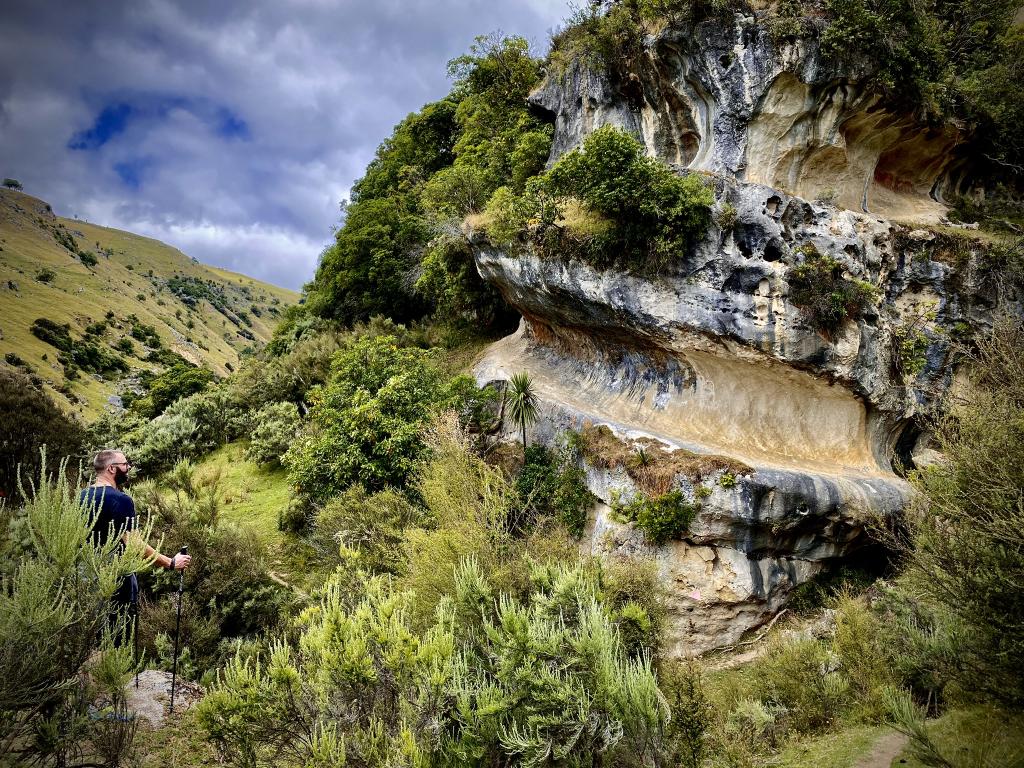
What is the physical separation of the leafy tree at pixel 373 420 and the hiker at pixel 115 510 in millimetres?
10942

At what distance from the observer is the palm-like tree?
1865 cm

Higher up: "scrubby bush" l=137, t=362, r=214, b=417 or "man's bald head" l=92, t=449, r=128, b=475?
"man's bald head" l=92, t=449, r=128, b=475

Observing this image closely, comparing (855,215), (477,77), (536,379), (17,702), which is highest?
(477,77)

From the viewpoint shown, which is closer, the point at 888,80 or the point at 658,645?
the point at 658,645

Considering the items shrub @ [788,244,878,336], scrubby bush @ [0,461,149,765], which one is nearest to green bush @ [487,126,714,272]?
shrub @ [788,244,878,336]

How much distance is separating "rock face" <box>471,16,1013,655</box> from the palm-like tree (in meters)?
0.56

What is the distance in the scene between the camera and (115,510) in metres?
5.93

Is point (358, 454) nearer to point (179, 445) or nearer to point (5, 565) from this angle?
point (5, 565)

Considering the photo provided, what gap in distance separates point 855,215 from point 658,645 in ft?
52.6

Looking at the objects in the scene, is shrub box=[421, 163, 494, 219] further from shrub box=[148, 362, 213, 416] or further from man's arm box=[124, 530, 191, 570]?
shrub box=[148, 362, 213, 416]

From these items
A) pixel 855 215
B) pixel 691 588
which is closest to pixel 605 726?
pixel 691 588

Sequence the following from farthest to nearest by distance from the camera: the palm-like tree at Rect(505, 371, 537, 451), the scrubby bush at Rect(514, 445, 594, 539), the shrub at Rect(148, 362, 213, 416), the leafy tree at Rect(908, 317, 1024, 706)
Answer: the shrub at Rect(148, 362, 213, 416) < the palm-like tree at Rect(505, 371, 537, 451) < the scrubby bush at Rect(514, 445, 594, 539) < the leafy tree at Rect(908, 317, 1024, 706)

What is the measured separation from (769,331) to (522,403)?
8720 millimetres

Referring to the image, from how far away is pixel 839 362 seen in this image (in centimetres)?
1622
